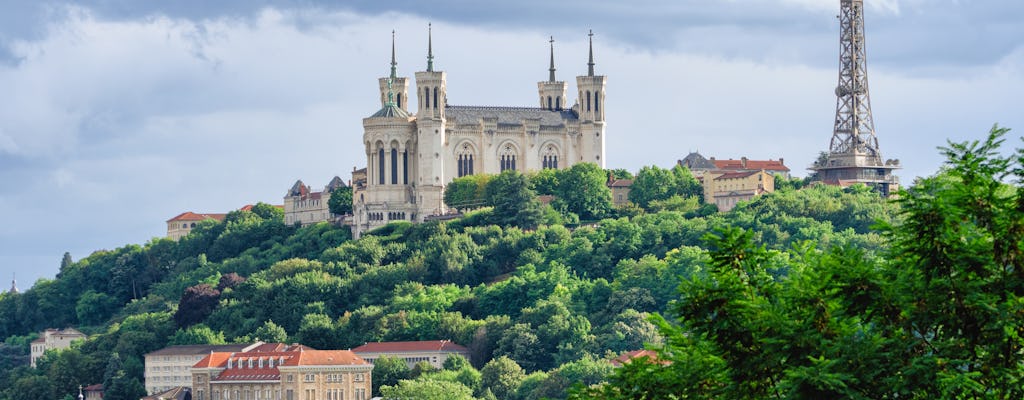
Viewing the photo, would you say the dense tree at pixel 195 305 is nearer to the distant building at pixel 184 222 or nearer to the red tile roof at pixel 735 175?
the red tile roof at pixel 735 175

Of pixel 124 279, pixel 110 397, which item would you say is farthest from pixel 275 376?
pixel 124 279

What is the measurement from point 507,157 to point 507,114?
10.3ft

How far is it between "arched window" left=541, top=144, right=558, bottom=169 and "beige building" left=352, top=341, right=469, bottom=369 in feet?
97.3

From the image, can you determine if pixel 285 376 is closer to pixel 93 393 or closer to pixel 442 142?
pixel 93 393

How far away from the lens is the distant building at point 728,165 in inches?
6038

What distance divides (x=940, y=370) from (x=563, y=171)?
11068 centimetres

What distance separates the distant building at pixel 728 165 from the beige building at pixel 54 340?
1636 inches

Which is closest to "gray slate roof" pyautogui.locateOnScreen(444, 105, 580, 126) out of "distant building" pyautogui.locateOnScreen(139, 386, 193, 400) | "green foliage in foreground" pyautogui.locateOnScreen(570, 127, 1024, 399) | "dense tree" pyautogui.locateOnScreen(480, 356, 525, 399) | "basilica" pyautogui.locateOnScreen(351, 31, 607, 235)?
"basilica" pyautogui.locateOnScreen(351, 31, 607, 235)

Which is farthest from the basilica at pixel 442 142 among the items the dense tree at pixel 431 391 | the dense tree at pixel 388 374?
the dense tree at pixel 431 391

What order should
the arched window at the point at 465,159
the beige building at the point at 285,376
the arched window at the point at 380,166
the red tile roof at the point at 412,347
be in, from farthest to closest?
the arched window at the point at 465,159 → the arched window at the point at 380,166 → the red tile roof at the point at 412,347 → the beige building at the point at 285,376

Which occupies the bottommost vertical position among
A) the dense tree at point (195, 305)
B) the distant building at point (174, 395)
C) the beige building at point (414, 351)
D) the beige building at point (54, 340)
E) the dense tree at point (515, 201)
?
the distant building at point (174, 395)

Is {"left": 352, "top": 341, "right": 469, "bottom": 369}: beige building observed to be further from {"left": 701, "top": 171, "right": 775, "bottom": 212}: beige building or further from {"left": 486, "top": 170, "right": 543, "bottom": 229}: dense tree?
{"left": 701, "top": 171, "right": 775, "bottom": 212}: beige building

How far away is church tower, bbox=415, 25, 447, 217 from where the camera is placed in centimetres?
14362

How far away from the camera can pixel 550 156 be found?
149 m
